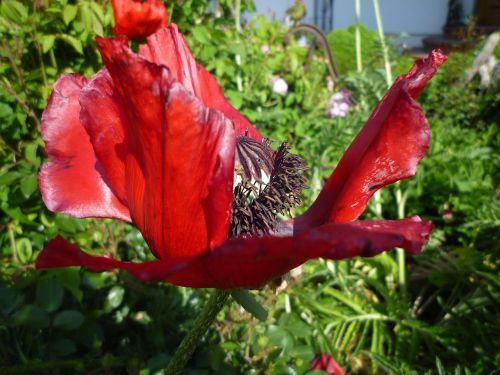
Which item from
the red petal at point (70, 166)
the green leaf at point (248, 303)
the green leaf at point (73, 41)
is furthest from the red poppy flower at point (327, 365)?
the green leaf at point (73, 41)

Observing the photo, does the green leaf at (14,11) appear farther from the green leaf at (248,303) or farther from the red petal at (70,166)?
the green leaf at (248,303)

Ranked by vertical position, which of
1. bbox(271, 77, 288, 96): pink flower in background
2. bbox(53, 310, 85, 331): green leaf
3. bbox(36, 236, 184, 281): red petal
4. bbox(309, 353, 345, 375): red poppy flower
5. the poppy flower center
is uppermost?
bbox(36, 236, 184, 281): red petal

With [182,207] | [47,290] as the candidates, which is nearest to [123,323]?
[47,290]

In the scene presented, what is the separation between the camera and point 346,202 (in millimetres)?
565

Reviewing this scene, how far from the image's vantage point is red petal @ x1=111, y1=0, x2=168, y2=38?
41.9 inches

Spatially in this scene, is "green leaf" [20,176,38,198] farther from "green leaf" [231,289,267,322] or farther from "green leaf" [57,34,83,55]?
"green leaf" [231,289,267,322]

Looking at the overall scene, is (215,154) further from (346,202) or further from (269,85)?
(269,85)

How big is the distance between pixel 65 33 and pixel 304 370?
4.37 feet

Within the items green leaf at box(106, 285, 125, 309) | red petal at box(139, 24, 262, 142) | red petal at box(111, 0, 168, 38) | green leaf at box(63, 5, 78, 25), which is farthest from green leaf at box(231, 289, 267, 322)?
green leaf at box(63, 5, 78, 25)

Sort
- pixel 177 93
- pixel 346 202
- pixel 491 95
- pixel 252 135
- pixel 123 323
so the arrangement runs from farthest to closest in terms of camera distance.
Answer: pixel 491 95
pixel 123 323
pixel 252 135
pixel 346 202
pixel 177 93

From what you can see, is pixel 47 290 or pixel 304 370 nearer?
pixel 47 290

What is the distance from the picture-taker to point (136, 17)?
1.13m

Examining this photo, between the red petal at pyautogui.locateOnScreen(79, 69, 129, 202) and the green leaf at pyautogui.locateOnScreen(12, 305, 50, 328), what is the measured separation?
401mm

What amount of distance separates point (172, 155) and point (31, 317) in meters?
0.52
